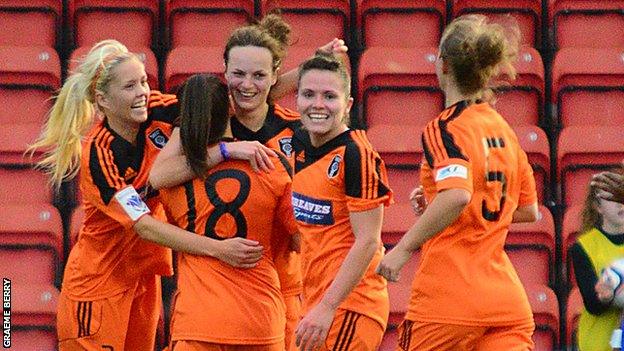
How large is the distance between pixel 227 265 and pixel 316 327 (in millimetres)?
456

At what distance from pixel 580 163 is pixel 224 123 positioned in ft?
9.33

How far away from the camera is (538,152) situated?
7020 millimetres

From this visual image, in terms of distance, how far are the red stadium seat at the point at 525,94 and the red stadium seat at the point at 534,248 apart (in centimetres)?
75

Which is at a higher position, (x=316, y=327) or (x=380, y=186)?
(x=380, y=186)

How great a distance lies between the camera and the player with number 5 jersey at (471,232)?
434 cm

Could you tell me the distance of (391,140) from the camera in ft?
23.0

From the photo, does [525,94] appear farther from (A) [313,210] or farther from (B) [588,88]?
(A) [313,210]

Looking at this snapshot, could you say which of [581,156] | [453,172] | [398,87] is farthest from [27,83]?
[453,172]

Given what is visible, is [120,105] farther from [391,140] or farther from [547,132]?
[547,132]

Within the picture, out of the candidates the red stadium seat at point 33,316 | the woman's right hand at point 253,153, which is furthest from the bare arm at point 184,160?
the red stadium seat at point 33,316

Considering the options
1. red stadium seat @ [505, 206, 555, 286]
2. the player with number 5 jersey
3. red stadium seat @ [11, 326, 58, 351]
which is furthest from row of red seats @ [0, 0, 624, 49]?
the player with number 5 jersey

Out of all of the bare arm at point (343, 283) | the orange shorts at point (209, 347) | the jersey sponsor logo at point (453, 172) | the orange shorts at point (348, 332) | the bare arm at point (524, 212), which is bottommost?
the orange shorts at point (209, 347)

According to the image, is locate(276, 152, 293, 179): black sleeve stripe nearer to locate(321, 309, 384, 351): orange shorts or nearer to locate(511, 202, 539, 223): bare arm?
locate(321, 309, 384, 351): orange shorts

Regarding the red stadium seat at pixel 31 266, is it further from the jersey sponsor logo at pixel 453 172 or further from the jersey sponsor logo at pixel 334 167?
the jersey sponsor logo at pixel 453 172
